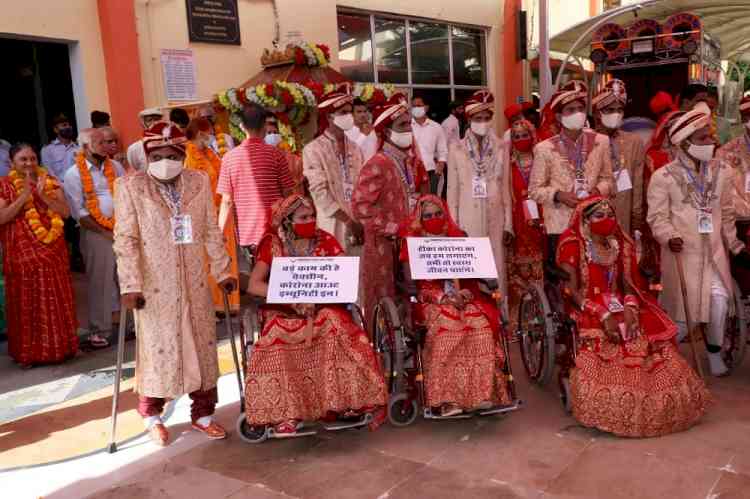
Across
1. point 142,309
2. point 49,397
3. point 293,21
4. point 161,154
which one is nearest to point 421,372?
point 142,309

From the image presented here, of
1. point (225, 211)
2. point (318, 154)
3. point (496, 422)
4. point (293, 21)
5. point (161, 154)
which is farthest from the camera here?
point (293, 21)

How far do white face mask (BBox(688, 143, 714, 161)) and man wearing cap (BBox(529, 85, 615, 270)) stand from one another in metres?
0.66

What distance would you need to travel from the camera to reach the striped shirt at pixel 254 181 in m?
5.43

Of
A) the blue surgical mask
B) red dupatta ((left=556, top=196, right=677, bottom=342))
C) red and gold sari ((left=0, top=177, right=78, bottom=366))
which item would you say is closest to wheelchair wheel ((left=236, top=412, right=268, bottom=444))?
red dupatta ((left=556, top=196, right=677, bottom=342))

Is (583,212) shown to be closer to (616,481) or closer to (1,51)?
(616,481)

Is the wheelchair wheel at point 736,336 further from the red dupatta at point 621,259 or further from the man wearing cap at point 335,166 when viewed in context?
the man wearing cap at point 335,166

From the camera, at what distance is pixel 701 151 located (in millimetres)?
4242

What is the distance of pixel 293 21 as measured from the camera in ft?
30.1

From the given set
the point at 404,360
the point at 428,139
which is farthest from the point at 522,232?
the point at 428,139

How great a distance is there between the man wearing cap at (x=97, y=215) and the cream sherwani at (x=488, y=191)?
2775 millimetres

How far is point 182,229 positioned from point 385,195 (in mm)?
1391

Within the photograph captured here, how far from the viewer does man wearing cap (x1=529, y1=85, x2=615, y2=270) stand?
476 cm

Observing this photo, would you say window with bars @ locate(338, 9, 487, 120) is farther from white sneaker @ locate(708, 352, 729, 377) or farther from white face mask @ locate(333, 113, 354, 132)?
white sneaker @ locate(708, 352, 729, 377)

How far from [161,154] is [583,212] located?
2.30 metres
